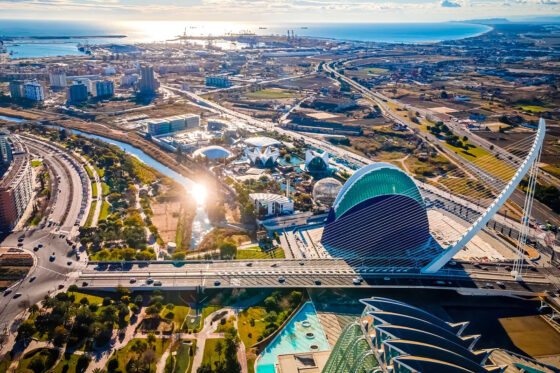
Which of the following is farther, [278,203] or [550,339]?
[278,203]

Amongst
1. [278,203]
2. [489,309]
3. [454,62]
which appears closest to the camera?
[489,309]

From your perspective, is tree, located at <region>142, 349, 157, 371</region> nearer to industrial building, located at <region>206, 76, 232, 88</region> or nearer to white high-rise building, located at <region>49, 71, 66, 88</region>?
industrial building, located at <region>206, 76, 232, 88</region>

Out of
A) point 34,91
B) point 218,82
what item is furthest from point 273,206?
point 218,82

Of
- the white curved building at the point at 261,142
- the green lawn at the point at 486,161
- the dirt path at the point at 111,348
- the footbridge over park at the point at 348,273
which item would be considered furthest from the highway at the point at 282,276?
the white curved building at the point at 261,142

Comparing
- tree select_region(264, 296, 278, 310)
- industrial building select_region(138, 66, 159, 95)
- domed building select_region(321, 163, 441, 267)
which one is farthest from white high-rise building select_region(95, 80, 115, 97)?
tree select_region(264, 296, 278, 310)

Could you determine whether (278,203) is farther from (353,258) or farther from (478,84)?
(478,84)

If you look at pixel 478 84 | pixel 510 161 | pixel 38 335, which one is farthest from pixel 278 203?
pixel 478 84

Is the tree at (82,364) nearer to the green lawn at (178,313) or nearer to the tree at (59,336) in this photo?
the tree at (59,336)
